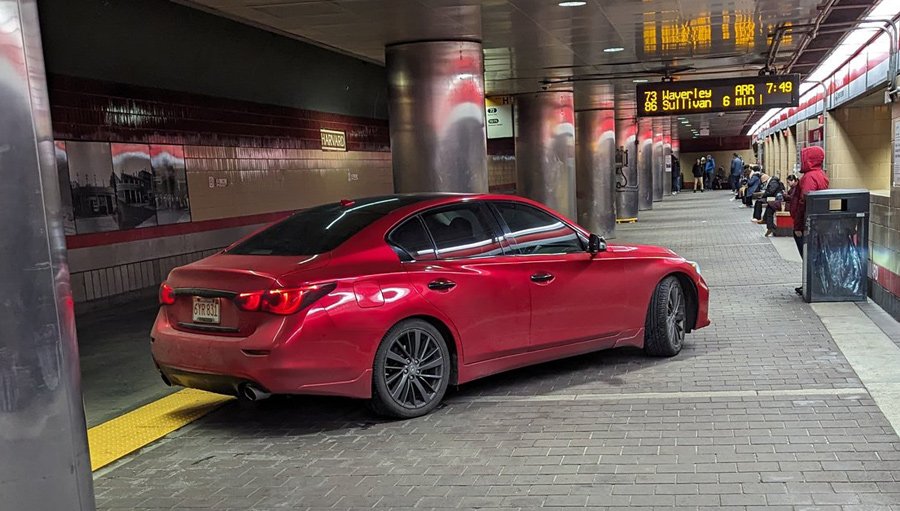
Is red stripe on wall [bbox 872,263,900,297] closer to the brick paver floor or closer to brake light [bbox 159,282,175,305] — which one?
the brick paver floor

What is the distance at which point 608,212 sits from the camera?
68.9 feet

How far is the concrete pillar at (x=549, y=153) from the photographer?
17.4m

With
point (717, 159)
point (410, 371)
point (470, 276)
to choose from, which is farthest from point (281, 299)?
point (717, 159)

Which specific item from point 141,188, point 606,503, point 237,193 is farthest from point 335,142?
point 606,503

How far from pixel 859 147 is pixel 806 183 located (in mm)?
11129

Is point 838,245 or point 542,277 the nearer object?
point 542,277

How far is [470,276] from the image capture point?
18.6 feet

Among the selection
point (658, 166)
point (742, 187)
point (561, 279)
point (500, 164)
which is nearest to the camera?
point (561, 279)

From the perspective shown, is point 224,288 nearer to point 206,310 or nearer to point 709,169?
point 206,310

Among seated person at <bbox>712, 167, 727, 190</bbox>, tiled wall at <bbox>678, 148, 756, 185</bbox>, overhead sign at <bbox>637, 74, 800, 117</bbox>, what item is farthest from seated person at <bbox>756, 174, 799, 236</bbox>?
tiled wall at <bbox>678, 148, 756, 185</bbox>

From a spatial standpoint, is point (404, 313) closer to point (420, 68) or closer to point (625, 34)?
point (420, 68)

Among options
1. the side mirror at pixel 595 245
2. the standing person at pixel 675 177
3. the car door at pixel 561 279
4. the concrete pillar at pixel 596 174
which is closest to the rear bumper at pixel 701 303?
the car door at pixel 561 279

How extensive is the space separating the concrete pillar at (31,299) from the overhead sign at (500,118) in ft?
59.2

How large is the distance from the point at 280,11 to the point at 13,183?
6806mm
